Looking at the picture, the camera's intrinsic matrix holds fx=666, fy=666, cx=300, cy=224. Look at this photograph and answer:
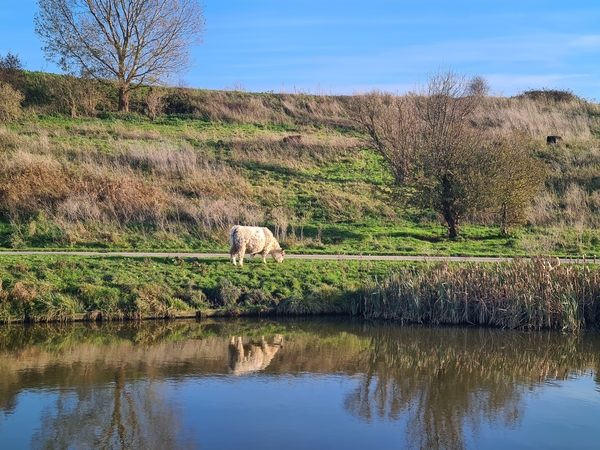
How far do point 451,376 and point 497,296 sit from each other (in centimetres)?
562

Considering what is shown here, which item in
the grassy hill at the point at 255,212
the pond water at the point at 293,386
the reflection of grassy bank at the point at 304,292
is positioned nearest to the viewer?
the pond water at the point at 293,386

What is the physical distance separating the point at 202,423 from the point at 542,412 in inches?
270

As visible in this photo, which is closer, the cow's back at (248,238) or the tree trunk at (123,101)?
the cow's back at (248,238)

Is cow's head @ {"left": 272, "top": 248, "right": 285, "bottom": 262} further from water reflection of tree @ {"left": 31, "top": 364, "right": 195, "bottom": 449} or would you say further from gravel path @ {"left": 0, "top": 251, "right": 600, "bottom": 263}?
water reflection of tree @ {"left": 31, "top": 364, "right": 195, "bottom": 449}

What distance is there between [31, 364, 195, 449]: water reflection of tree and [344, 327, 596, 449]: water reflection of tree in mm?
3730

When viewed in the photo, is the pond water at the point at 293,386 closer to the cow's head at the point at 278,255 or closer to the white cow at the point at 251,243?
the white cow at the point at 251,243

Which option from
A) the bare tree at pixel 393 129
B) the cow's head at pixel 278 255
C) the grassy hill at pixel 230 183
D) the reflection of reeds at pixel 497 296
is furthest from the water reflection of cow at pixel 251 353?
the bare tree at pixel 393 129

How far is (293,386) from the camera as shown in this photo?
1481cm

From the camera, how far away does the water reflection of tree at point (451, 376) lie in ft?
42.9

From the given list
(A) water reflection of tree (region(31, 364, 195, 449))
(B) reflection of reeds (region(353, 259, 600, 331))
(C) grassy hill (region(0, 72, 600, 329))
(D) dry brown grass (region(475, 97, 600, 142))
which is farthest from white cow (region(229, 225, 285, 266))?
(D) dry brown grass (region(475, 97, 600, 142))

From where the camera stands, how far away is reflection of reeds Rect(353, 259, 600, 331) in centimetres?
2050

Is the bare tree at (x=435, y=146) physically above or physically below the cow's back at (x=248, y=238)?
above

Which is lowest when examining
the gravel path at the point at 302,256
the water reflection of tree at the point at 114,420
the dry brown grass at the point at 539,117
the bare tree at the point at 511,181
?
the water reflection of tree at the point at 114,420

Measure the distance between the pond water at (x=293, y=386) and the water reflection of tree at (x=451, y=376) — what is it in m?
0.04
